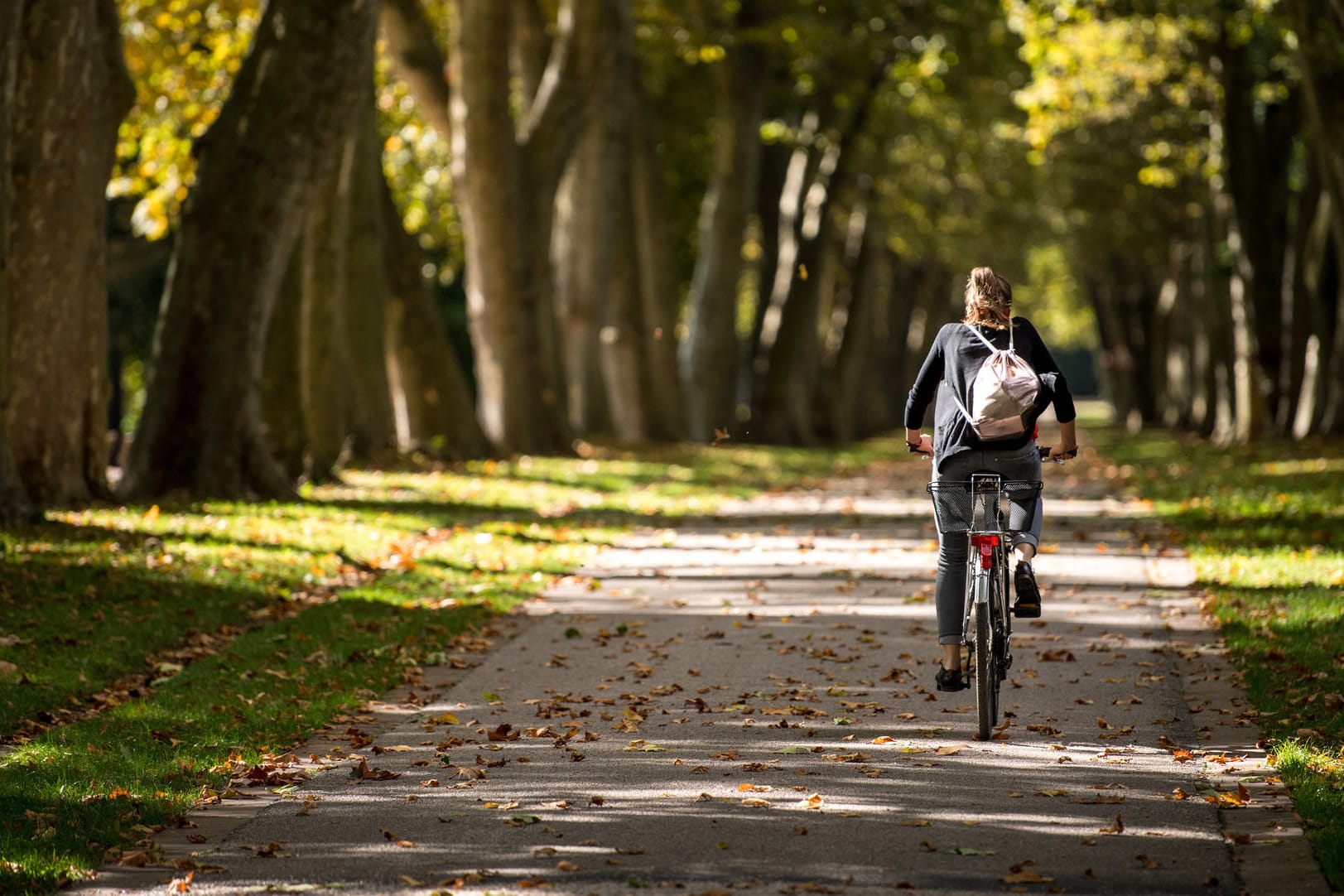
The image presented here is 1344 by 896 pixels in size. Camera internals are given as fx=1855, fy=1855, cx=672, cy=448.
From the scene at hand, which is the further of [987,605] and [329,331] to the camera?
[329,331]

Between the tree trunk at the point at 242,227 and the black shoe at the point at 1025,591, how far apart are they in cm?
933

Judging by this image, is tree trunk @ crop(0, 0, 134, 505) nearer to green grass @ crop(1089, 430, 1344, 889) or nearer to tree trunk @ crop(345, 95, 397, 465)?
tree trunk @ crop(345, 95, 397, 465)

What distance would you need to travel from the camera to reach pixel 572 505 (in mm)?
19109

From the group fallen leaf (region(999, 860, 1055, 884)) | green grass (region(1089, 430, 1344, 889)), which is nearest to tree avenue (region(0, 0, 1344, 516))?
green grass (region(1089, 430, 1344, 889))

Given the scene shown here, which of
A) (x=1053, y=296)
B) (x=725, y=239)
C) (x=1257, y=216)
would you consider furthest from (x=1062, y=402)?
(x=1053, y=296)

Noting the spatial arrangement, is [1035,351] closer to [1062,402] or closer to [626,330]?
[1062,402]

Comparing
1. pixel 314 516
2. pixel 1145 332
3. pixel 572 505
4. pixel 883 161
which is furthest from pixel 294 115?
pixel 1145 332

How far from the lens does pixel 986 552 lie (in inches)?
295

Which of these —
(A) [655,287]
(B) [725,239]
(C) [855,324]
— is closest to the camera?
(B) [725,239]

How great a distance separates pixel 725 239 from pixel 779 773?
84.6 ft

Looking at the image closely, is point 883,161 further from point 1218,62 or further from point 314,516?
point 314,516

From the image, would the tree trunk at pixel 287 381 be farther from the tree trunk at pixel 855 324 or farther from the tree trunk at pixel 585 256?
the tree trunk at pixel 855 324

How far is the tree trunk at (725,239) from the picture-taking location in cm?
3161

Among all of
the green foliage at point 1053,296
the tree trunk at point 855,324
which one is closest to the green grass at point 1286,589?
the tree trunk at point 855,324
